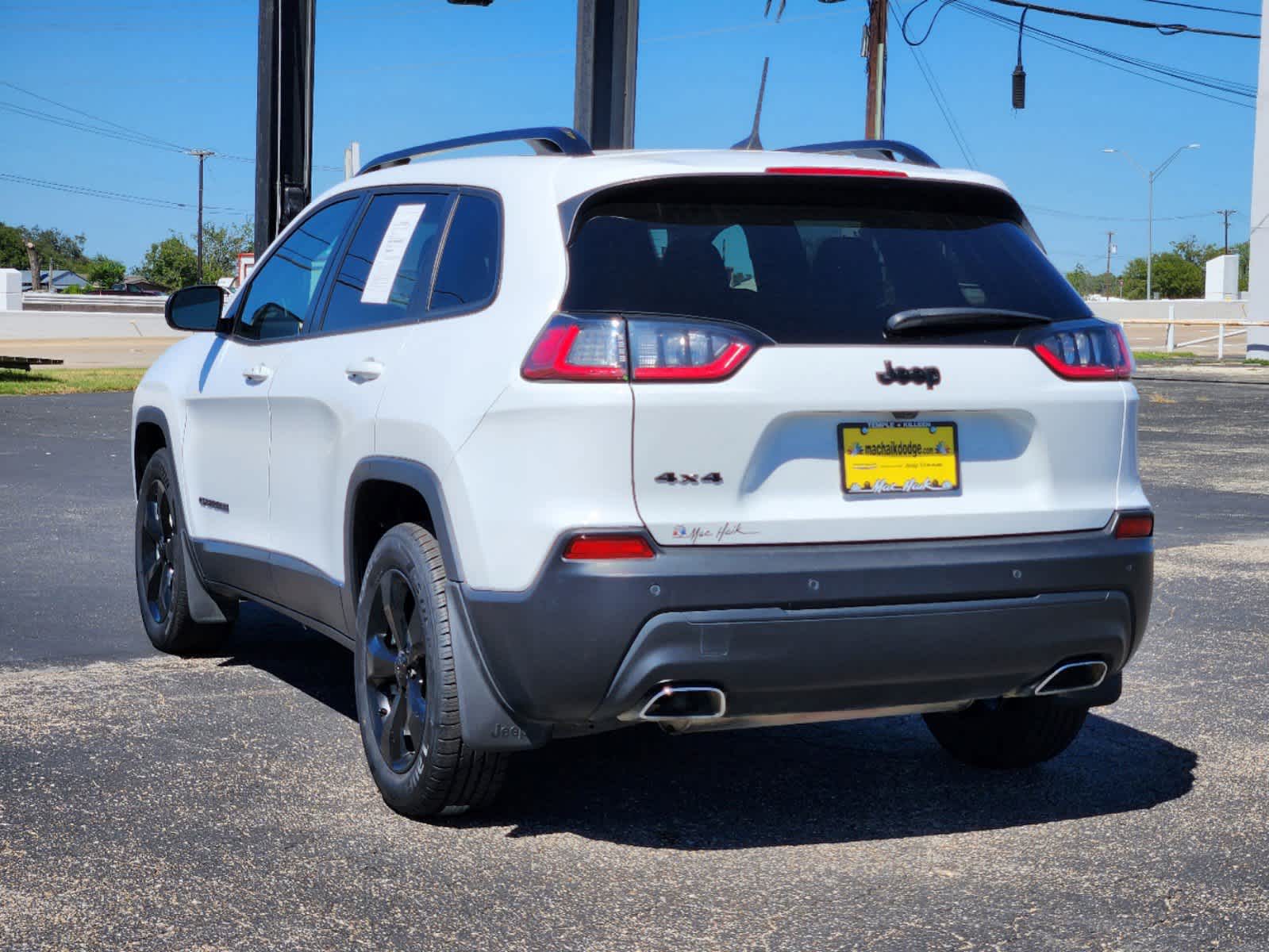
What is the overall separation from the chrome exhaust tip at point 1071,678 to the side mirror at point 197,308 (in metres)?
3.40

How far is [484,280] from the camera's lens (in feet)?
14.3

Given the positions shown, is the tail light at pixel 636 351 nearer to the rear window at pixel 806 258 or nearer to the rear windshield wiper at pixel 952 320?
the rear window at pixel 806 258

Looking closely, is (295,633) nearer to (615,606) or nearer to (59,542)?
(59,542)

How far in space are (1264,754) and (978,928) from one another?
2.05 meters

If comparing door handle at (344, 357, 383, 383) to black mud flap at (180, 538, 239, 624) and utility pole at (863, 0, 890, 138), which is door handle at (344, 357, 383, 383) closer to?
black mud flap at (180, 538, 239, 624)

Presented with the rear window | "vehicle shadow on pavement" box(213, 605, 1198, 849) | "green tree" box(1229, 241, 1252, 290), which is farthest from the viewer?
"green tree" box(1229, 241, 1252, 290)

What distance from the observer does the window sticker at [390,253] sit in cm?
492

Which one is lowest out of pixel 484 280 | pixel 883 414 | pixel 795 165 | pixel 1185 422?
pixel 1185 422

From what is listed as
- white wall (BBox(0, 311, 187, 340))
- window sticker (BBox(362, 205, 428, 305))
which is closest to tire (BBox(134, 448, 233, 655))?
window sticker (BBox(362, 205, 428, 305))

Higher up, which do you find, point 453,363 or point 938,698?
point 453,363

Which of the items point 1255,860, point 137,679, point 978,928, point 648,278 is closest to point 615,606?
point 648,278

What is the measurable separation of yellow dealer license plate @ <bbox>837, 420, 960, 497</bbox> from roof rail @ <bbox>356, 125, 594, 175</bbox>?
107 centimetres

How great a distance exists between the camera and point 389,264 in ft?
16.3

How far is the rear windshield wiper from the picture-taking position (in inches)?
164
